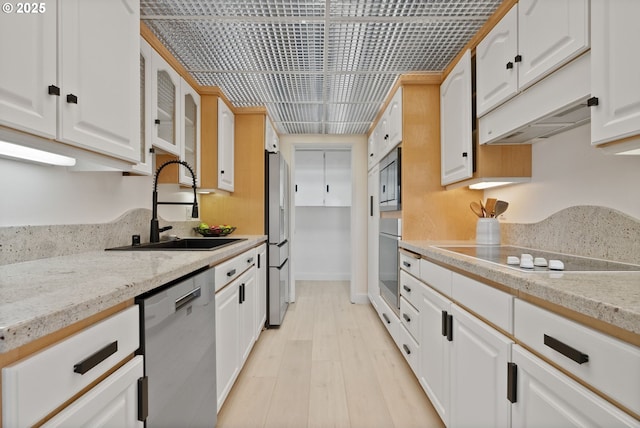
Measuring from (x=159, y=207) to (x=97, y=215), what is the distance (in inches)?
26.1

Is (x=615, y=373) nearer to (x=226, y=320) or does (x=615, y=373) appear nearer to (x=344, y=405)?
(x=344, y=405)

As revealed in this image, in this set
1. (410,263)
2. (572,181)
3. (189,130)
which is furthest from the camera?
(189,130)

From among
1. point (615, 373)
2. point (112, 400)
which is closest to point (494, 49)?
point (615, 373)

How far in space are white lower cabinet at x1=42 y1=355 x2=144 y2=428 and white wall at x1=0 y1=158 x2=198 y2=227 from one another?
0.82 metres

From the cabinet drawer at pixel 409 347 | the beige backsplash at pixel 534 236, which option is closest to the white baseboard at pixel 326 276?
→ the cabinet drawer at pixel 409 347

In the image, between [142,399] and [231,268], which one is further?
[231,268]

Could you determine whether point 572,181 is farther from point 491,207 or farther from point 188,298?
point 188,298

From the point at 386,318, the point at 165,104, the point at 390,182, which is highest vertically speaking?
the point at 165,104

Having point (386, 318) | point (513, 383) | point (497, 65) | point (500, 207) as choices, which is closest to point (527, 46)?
point (497, 65)

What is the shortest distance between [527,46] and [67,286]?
1919 millimetres

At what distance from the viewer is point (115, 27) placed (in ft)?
4.09

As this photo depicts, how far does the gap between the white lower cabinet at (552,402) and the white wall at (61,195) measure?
1.82 m

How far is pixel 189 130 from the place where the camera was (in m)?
2.43

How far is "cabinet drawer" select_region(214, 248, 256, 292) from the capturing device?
5.20 ft
